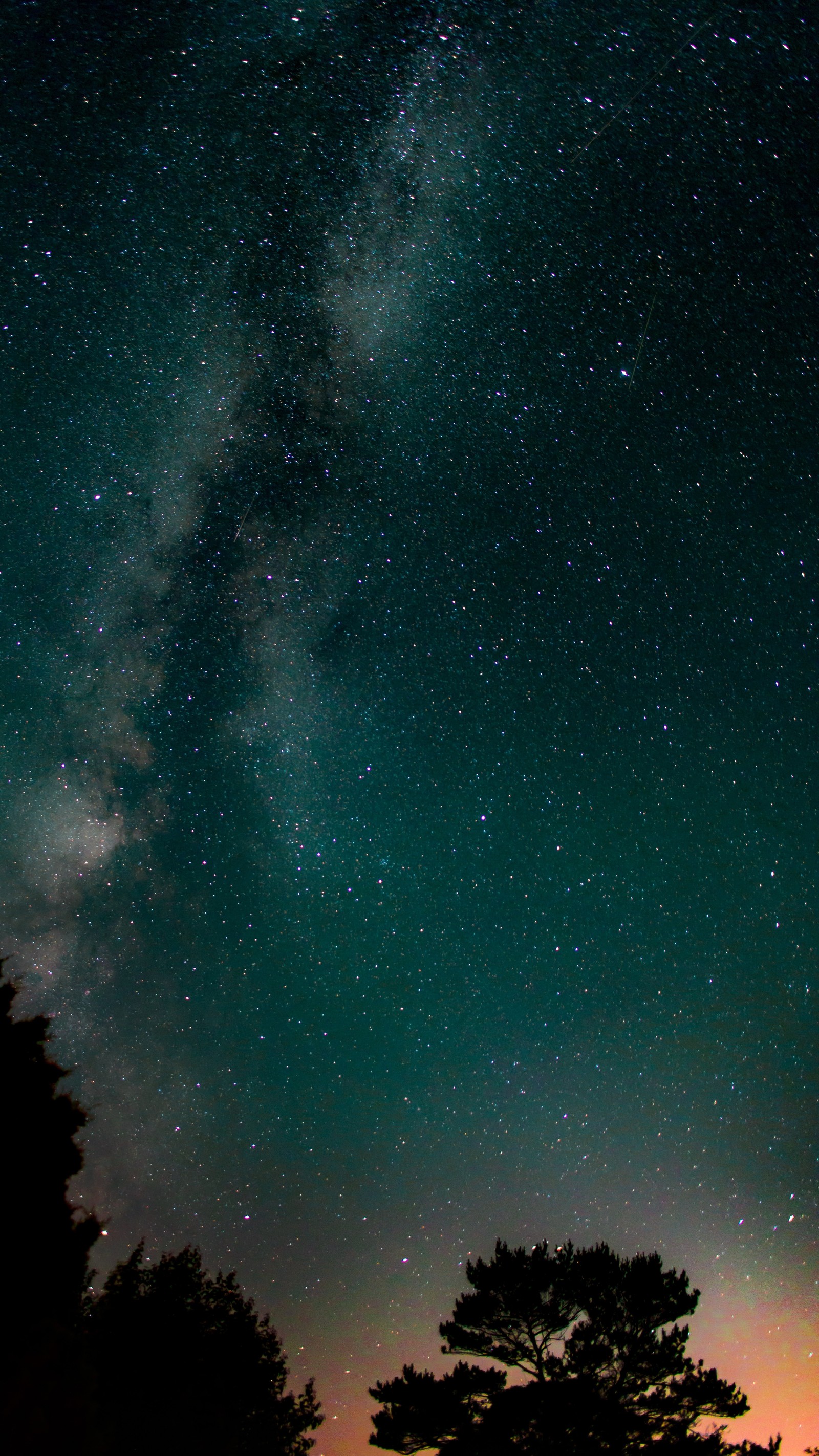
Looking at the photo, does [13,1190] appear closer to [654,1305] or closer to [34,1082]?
[34,1082]

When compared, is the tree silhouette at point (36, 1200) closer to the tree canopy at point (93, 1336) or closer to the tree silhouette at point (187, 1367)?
the tree canopy at point (93, 1336)

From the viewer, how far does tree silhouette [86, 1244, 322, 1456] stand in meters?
11.2

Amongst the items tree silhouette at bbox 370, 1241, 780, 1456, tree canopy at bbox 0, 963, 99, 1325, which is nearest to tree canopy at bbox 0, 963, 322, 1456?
tree canopy at bbox 0, 963, 99, 1325

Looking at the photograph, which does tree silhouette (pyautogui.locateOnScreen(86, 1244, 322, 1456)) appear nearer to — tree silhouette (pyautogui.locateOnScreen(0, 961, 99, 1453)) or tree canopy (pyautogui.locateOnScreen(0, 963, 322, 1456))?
tree canopy (pyautogui.locateOnScreen(0, 963, 322, 1456))

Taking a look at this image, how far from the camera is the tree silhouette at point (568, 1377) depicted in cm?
1148

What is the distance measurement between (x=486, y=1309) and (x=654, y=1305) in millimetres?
3522

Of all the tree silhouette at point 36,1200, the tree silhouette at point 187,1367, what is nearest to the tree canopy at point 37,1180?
the tree silhouette at point 36,1200

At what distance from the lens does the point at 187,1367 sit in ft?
41.6

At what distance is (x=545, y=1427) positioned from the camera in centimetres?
1120

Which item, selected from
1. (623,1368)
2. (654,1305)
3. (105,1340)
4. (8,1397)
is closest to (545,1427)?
(623,1368)

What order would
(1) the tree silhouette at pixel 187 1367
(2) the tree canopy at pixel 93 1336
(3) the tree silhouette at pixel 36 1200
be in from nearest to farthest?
(2) the tree canopy at pixel 93 1336 → (3) the tree silhouette at pixel 36 1200 → (1) the tree silhouette at pixel 187 1367

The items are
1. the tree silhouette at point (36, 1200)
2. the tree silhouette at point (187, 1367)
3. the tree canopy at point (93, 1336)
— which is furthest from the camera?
the tree silhouette at point (187, 1367)

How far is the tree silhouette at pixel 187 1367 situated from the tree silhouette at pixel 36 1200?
381cm

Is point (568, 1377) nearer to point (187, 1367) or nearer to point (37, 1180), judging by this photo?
point (187, 1367)
